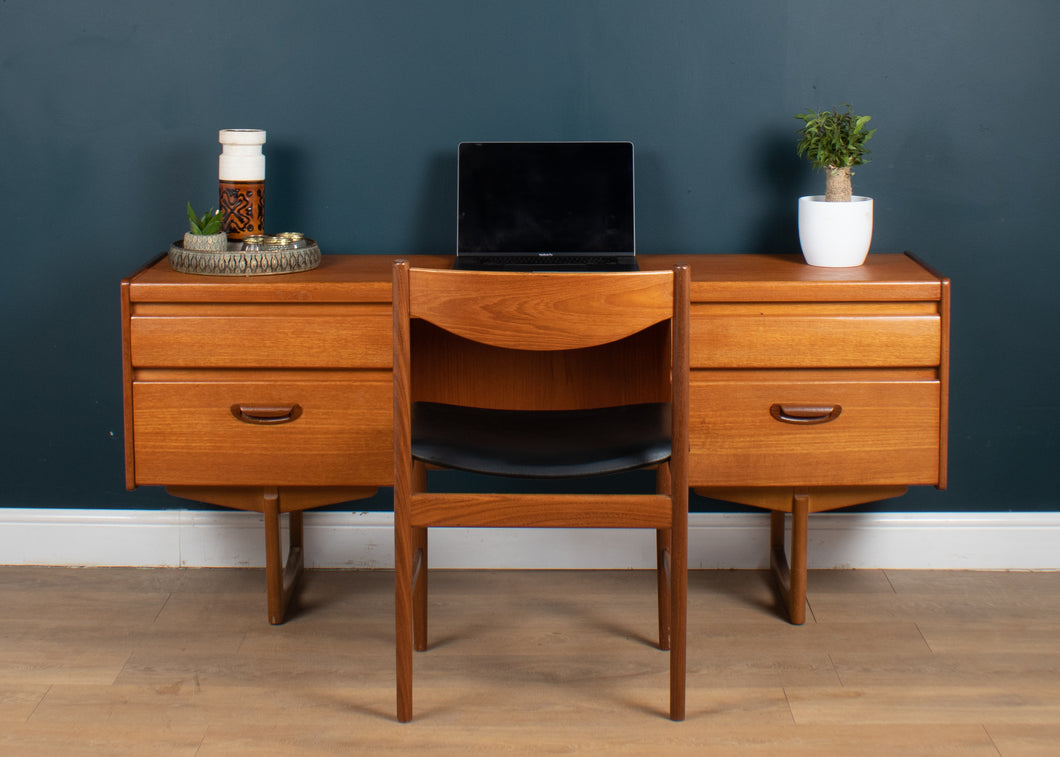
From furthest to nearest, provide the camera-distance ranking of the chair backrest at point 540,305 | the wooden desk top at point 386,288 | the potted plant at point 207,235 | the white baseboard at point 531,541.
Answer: the white baseboard at point 531,541, the potted plant at point 207,235, the wooden desk top at point 386,288, the chair backrest at point 540,305

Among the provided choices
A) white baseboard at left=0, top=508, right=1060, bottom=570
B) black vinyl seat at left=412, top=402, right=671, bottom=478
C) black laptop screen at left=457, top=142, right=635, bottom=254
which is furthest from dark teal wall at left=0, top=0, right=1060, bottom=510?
black vinyl seat at left=412, top=402, right=671, bottom=478

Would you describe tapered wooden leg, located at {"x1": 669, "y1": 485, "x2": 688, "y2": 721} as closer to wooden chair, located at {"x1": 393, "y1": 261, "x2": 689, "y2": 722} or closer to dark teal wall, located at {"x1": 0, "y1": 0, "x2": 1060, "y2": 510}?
wooden chair, located at {"x1": 393, "y1": 261, "x2": 689, "y2": 722}

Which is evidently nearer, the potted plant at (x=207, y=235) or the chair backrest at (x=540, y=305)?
the chair backrest at (x=540, y=305)

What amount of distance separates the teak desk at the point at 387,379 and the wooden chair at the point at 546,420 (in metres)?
0.13

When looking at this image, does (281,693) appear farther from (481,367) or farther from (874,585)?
(874,585)

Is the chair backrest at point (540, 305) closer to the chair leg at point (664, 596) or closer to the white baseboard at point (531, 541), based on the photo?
the chair leg at point (664, 596)

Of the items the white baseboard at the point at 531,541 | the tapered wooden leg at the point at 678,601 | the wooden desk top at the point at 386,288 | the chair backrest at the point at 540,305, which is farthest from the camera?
the white baseboard at the point at 531,541

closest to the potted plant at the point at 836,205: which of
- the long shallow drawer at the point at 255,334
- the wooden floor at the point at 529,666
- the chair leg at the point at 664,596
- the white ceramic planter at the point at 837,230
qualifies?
the white ceramic planter at the point at 837,230

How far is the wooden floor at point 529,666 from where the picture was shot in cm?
199

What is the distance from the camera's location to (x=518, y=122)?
2494 mm

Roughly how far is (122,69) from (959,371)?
1853mm

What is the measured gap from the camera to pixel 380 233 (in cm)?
255

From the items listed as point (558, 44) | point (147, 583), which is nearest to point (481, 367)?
point (558, 44)

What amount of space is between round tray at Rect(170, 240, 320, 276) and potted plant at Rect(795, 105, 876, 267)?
3.23ft
